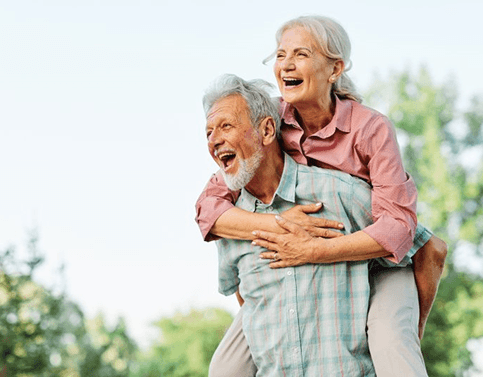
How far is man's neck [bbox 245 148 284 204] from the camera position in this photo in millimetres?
3201

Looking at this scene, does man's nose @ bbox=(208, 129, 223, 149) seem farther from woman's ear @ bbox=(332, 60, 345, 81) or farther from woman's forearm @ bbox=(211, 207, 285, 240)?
woman's ear @ bbox=(332, 60, 345, 81)

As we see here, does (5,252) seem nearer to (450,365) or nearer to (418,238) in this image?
(450,365)

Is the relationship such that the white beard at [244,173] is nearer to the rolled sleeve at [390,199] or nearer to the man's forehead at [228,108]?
the man's forehead at [228,108]

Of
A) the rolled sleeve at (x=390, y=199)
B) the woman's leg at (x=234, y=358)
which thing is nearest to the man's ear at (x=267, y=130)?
the rolled sleeve at (x=390, y=199)

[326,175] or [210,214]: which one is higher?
[326,175]

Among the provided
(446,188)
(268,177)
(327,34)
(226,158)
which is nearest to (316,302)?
(268,177)

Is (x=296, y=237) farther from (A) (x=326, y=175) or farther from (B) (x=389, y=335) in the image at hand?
(B) (x=389, y=335)

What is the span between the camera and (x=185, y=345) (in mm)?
25953

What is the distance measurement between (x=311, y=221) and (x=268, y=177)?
0.83 ft

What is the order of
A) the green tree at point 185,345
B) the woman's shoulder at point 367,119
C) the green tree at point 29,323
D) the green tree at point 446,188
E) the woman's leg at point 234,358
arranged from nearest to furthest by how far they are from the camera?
the woman's shoulder at point 367,119
the woman's leg at point 234,358
the green tree at point 446,188
the green tree at point 29,323
the green tree at point 185,345

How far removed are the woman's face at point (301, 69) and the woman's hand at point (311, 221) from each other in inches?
16.3

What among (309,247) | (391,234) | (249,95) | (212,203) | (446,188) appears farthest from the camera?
(446,188)

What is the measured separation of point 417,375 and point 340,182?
2.52 ft

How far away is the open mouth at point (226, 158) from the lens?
3098 millimetres
